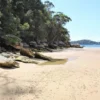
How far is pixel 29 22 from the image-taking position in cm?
4069

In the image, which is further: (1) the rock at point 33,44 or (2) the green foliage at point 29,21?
(1) the rock at point 33,44

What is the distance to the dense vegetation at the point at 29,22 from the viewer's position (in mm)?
26672

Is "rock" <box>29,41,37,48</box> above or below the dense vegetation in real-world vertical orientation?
below

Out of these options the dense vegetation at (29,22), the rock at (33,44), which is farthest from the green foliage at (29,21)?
the rock at (33,44)

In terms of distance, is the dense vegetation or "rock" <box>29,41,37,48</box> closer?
the dense vegetation

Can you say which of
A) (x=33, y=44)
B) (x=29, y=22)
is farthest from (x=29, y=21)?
(x=33, y=44)

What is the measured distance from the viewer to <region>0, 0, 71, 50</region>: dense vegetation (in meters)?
26.7

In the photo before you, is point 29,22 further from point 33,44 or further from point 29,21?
point 33,44

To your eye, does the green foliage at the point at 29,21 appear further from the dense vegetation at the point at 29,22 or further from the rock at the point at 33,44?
the rock at the point at 33,44

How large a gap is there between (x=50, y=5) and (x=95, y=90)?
2157 inches

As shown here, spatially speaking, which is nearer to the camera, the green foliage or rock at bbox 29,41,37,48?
the green foliage

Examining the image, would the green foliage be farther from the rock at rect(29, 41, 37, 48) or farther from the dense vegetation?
the rock at rect(29, 41, 37, 48)

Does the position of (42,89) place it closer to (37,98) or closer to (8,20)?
(37,98)

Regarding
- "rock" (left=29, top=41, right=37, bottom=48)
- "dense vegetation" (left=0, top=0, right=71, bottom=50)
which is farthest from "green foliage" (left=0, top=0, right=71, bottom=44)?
"rock" (left=29, top=41, right=37, bottom=48)
